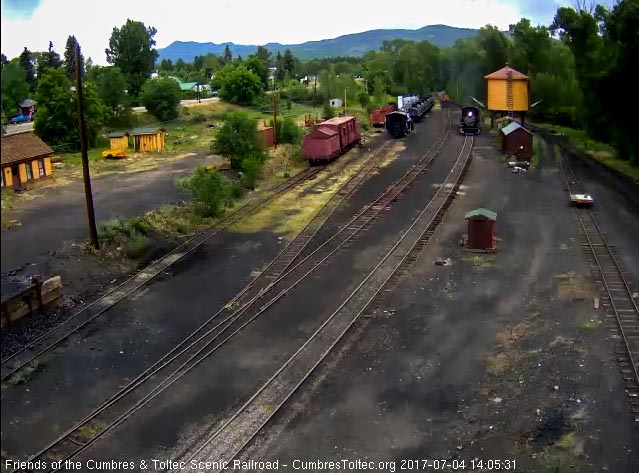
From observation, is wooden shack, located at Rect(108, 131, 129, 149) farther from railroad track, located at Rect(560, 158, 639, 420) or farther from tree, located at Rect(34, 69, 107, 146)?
railroad track, located at Rect(560, 158, 639, 420)

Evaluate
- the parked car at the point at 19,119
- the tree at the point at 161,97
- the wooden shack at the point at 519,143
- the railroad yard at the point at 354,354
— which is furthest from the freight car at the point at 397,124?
the parked car at the point at 19,119

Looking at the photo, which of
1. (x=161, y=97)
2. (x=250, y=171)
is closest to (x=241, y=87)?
(x=161, y=97)

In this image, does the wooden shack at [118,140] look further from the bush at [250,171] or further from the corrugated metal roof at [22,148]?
the bush at [250,171]

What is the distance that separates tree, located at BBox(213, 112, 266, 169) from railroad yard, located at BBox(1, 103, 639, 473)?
875 centimetres

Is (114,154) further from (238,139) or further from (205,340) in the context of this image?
(205,340)

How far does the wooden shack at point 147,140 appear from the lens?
44.4m

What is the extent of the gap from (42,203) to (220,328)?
16589 mm

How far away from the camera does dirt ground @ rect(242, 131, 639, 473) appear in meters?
10.4

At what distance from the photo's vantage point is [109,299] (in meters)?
17.4

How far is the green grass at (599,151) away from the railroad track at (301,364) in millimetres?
17188

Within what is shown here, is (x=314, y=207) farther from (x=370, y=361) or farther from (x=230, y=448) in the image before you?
(x=230, y=448)

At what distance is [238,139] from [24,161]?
33.4ft

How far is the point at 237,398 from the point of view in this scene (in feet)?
39.7

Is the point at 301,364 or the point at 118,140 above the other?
the point at 118,140
